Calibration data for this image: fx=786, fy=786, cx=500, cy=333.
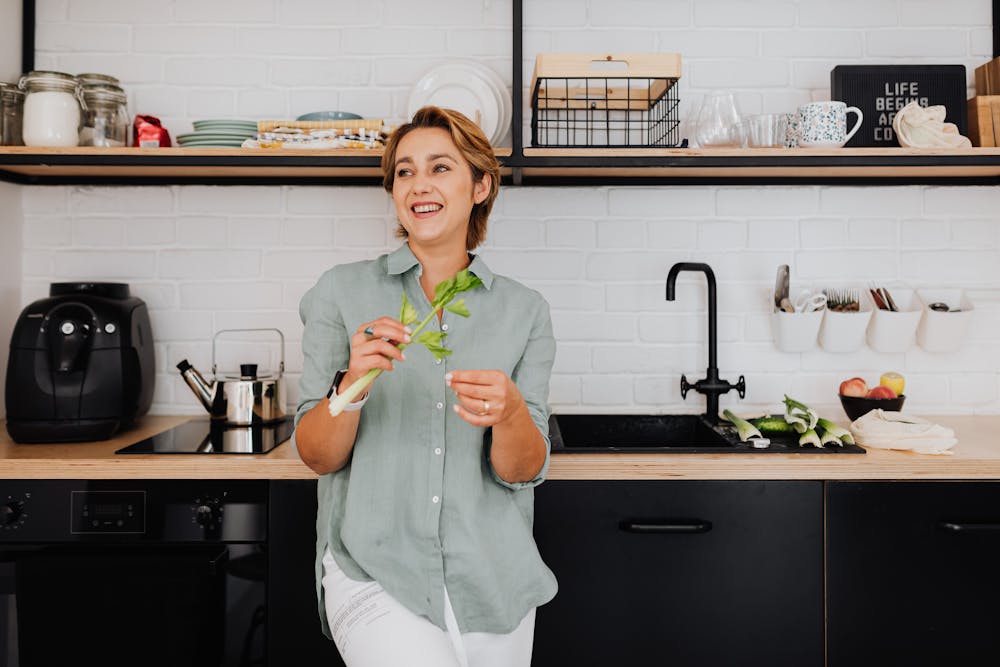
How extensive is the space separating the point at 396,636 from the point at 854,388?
1.41 m

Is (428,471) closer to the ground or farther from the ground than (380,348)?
closer to the ground

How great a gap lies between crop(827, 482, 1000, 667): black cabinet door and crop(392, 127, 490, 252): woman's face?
3.37 ft

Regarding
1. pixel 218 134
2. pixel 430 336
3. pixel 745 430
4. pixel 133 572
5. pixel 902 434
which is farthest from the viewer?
pixel 218 134

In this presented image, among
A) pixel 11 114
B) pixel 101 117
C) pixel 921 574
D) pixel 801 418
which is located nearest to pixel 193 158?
pixel 101 117

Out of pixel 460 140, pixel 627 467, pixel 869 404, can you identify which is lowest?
pixel 627 467

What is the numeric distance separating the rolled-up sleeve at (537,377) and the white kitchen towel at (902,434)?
0.82m

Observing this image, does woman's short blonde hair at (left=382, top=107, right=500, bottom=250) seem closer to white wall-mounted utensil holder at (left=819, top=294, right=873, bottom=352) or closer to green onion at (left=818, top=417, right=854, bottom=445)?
green onion at (left=818, top=417, right=854, bottom=445)

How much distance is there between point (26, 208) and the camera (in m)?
2.34

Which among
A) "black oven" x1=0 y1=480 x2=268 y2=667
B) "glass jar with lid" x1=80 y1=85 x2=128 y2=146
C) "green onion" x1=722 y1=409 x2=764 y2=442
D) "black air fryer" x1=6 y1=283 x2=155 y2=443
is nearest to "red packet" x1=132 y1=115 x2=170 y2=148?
"glass jar with lid" x1=80 y1=85 x2=128 y2=146

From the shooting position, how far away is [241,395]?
206cm

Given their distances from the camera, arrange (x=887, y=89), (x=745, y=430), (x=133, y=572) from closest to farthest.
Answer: (x=133, y=572) < (x=745, y=430) < (x=887, y=89)

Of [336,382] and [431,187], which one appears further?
[431,187]

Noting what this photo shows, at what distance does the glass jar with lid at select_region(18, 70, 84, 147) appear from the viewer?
78.3 inches

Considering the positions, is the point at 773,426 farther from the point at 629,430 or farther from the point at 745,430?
the point at 629,430
